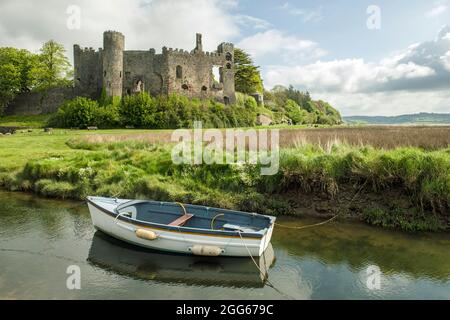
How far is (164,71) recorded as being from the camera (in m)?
50.5

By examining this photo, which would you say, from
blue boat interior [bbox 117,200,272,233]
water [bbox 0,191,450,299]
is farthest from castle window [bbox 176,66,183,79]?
blue boat interior [bbox 117,200,272,233]

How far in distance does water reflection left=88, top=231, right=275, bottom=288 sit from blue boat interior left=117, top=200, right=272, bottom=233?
0.91 m

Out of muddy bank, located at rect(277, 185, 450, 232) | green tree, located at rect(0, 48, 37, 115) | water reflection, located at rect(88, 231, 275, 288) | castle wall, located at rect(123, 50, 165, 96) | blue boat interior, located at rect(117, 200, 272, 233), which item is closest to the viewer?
water reflection, located at rect(88, 231, 275, 288)

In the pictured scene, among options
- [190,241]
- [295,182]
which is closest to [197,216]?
[190,241]

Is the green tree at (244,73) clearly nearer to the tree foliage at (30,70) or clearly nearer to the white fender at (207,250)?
the tree foliage at (30,70)

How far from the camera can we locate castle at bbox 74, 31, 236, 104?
48.6m

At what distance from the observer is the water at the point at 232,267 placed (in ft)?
29.5

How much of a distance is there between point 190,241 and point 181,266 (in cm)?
70

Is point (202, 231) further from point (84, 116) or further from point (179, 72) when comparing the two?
point (179, 72)

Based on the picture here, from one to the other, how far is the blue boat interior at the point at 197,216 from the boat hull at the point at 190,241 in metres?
0.45

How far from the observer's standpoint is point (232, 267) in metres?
10.5

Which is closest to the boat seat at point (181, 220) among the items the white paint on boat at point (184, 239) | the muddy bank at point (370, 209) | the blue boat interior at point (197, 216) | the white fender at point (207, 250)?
the blue boat interior at point (197, 216)

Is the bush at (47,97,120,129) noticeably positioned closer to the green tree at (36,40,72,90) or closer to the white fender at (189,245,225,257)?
the green tree at (36,40,72,90)
